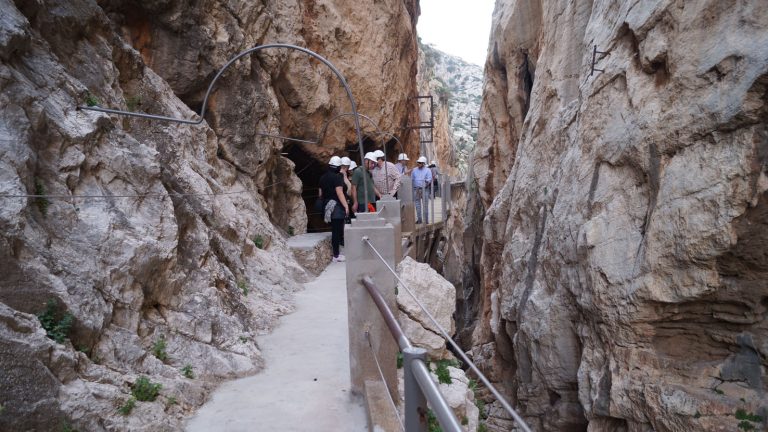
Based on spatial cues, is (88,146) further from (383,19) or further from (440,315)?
(383,19)

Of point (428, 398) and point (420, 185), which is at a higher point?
point (420, 185)

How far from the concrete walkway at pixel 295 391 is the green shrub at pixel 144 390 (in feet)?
1.08

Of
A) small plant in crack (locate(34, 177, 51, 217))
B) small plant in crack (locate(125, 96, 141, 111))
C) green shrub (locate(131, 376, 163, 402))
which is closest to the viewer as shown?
green shrub (locate(131, 376, 163, 402))

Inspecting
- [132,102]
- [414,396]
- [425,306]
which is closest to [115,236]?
[425,306]

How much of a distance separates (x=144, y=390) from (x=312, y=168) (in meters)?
14.1

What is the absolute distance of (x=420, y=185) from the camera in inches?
546

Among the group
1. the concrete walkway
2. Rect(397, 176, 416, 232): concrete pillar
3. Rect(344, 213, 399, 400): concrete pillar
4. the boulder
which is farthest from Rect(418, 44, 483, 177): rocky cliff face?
Rect(344, 213, 399, 400): concrete pillar

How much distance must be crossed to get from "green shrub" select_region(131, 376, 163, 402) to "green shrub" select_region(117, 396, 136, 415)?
11cm

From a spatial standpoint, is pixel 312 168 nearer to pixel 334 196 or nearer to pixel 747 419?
pixel 334 196

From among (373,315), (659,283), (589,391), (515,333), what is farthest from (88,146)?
(515,333)

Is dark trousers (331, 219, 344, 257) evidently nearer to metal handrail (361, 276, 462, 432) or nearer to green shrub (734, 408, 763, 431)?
green shrub (734, 408, 763, 431)

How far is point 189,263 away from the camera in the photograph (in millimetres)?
5234

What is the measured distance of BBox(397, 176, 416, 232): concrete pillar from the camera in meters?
11.5

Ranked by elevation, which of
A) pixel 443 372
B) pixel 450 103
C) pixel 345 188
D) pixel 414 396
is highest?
pixel 450 103
